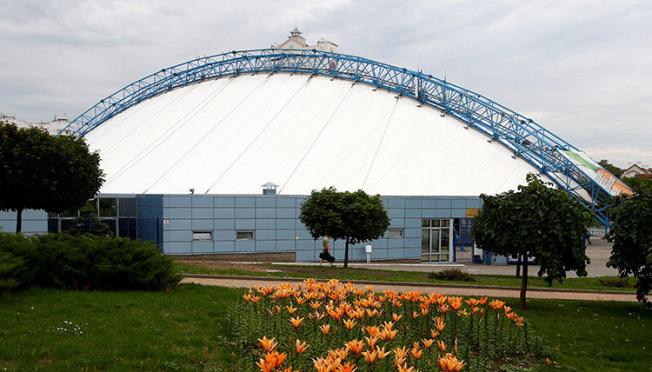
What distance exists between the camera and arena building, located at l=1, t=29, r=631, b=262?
3316cm

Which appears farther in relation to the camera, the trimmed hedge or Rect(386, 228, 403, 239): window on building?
Rect(386, 228, 403, 239): window on building

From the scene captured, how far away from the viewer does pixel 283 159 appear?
123 ft

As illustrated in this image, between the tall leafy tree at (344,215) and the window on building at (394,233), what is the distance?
914cm

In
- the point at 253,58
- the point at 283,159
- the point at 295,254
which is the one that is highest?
the point at 253,58

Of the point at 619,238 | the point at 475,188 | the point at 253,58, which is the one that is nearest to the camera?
the point at 619,238

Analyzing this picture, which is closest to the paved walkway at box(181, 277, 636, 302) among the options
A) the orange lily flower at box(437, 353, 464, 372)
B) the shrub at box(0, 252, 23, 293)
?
the shrub at box(0, 252, 23, 293)

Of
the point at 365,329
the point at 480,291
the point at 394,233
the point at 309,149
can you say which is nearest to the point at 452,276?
the point at 480,291

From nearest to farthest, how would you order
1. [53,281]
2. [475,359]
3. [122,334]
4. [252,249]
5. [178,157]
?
[475,359] < [122,334] < [53,281] < [252,249] < [178,157]

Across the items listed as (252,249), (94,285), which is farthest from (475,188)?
(94,285)

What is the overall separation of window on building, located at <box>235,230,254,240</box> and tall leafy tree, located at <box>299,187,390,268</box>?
8.08m

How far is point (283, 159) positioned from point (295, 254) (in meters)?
6.96

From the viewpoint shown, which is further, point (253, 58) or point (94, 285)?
point (253, 58)

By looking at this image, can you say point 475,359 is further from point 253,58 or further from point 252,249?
point 253,58

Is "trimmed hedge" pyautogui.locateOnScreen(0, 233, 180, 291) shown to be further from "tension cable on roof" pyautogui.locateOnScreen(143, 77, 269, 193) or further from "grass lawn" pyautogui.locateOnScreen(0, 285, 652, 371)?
"tension cable on roof" pyautogui.locateOnScreen(143, 77, 269, 193)
